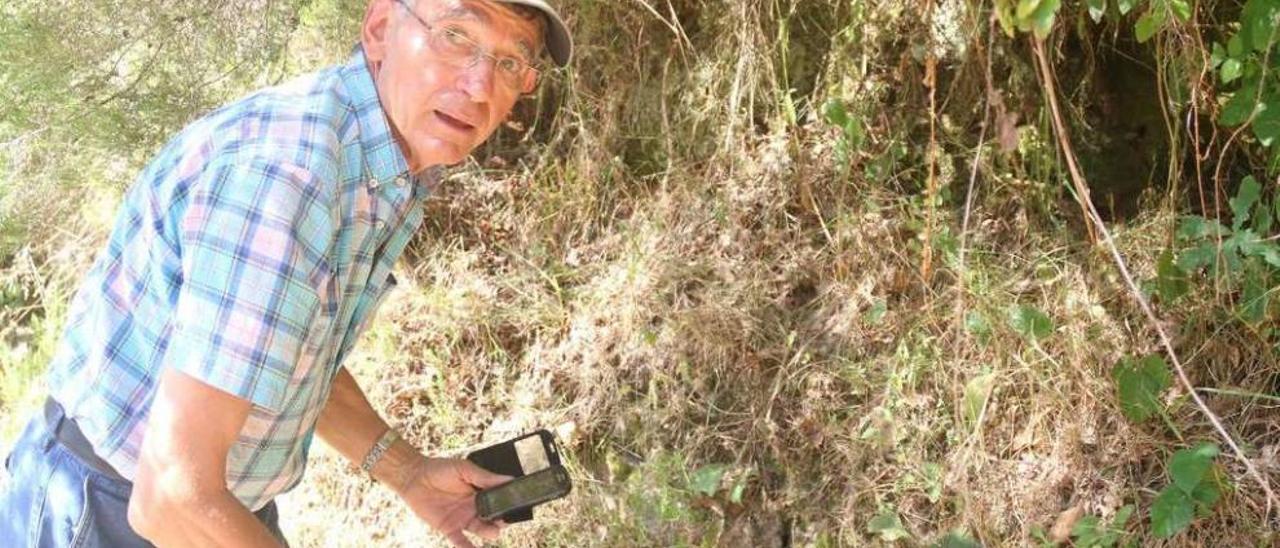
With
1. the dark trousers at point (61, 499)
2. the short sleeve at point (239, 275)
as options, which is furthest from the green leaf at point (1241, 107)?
→ the dark trousers at point (61, 499)

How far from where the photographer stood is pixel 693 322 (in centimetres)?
379

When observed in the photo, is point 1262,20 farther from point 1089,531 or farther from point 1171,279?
point 1089,531

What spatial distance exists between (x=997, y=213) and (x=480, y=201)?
5.86ft

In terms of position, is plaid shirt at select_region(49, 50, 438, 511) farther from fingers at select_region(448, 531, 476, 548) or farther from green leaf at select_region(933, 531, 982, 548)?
green leaf at select_region(933, 531, 982, 548)

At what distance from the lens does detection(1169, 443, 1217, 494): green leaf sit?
110 inches

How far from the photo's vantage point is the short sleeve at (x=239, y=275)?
1.75m

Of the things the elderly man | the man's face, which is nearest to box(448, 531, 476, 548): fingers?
the elderly man

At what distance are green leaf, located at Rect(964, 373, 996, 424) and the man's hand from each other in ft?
4.15

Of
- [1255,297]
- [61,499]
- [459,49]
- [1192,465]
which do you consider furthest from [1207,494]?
[61,499]

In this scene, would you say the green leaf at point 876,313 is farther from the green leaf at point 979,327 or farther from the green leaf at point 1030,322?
the green leaf at point 1030,322

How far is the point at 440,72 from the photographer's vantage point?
2.05m

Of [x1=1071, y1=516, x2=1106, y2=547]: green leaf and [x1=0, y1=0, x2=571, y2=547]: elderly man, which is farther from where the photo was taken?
[x1=1071, y1=516, x2=1106, y2=547]: green leaf

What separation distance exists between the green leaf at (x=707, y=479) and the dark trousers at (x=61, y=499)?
167cm

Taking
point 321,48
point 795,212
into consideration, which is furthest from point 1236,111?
point 321,48
